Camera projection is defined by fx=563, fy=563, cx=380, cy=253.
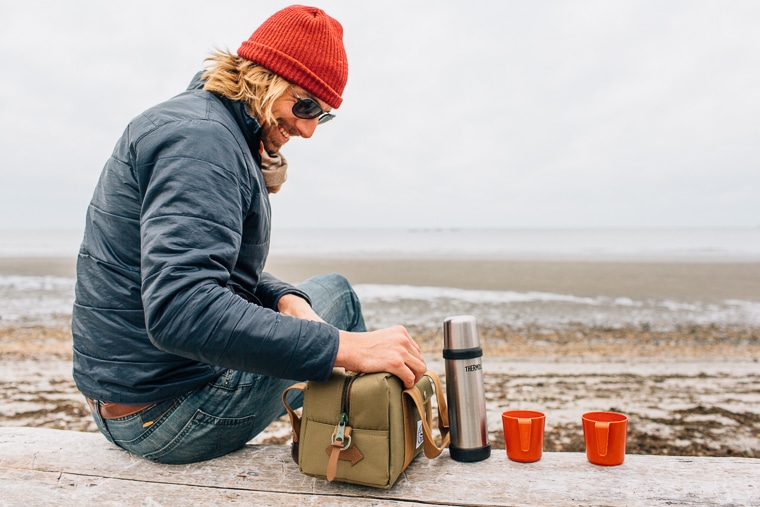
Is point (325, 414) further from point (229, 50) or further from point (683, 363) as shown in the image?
point (683, 363)

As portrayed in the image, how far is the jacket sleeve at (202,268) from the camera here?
5.80ft

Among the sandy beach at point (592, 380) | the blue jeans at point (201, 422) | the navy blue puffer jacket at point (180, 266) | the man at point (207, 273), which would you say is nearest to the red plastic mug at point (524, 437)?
the man at point (207, 273)

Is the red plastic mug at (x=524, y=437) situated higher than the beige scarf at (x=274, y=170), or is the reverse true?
the beige scarf at (x=274, y=170)

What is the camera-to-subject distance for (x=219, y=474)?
2.34 metres

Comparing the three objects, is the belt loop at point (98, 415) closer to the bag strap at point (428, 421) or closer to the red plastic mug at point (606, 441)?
the bag strap at point (428, 421)

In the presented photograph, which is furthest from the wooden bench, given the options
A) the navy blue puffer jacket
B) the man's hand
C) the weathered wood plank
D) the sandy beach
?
the sandy beach

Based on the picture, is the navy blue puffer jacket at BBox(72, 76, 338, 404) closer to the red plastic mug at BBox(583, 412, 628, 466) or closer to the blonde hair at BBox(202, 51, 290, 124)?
the blonde hair at BBox(202, 51, 290, 124)

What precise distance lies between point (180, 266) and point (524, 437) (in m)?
1.58

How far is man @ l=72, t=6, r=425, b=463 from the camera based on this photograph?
1.79 metres

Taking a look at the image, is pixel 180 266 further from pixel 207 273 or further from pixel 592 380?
pixel 592 380

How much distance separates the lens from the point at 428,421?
7.58 ft

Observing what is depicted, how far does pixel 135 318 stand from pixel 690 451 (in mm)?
4600

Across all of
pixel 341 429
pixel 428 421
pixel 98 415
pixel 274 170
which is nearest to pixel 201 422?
pixel 98 415

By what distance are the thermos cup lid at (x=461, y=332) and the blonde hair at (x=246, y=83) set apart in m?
1.14
